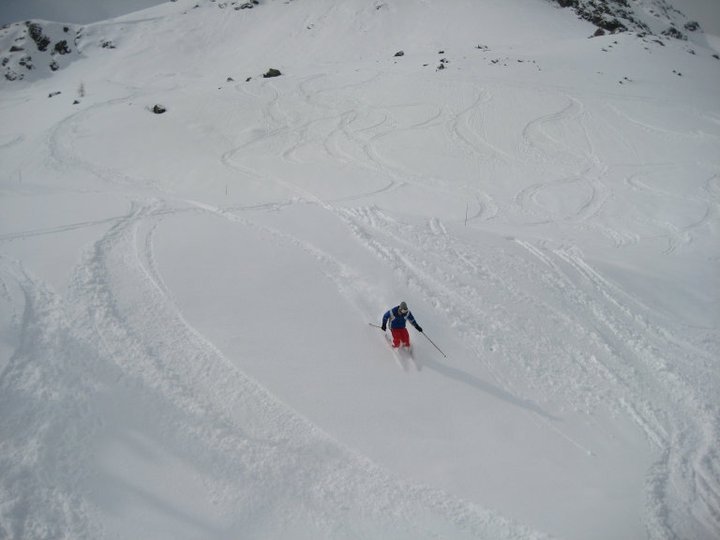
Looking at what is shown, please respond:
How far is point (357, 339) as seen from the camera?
834cm

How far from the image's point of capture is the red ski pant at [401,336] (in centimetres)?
806

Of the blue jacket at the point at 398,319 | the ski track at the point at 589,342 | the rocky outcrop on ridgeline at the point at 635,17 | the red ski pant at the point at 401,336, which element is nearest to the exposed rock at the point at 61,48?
the ski track at the point at 589,342

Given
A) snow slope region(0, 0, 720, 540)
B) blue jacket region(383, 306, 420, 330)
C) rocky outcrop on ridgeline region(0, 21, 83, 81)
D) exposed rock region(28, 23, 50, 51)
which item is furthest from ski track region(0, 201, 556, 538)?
exposed rock region(28, 23, 50, 51)

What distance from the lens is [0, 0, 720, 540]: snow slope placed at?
5.67 m

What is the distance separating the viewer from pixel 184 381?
6867mm

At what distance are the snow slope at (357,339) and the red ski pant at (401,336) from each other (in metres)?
0.40

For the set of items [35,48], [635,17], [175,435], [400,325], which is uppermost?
[635,17]

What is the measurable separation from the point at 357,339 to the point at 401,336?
93 centimetres

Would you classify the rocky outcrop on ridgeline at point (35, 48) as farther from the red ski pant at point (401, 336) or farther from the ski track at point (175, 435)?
the red ski pant at point (401, 336)

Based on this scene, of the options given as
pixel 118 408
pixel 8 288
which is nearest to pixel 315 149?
pixel 8 288

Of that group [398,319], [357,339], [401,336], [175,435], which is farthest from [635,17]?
[175,435]

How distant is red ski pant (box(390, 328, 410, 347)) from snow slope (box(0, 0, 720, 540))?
15.9 inches

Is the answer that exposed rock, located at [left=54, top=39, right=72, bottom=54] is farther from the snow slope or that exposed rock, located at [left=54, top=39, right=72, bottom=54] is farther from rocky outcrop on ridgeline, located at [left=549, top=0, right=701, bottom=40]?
rocky outcrop on ridgeline, located at [left=549, top=0, right=701, bottom=40]

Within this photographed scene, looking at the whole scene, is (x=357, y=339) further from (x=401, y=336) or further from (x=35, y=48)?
(x=35, y=48)
